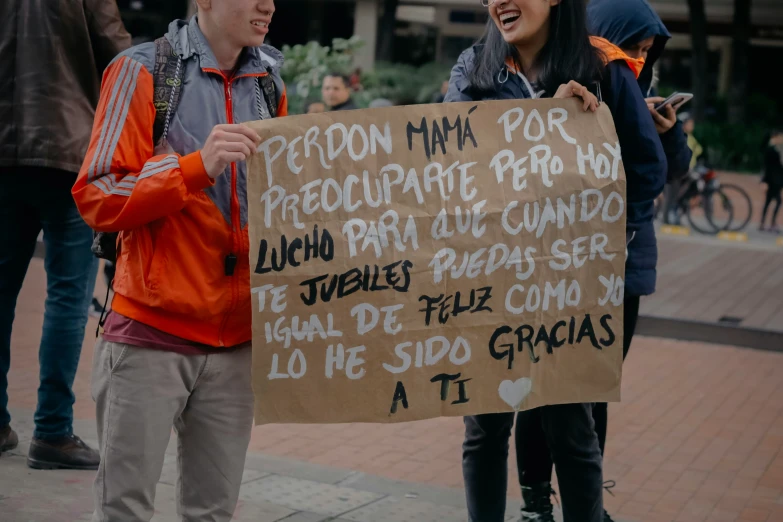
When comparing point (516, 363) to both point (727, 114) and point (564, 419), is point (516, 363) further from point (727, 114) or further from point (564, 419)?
point (727, 114)

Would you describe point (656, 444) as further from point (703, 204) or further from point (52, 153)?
point (703, 204)

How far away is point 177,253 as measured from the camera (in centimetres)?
280

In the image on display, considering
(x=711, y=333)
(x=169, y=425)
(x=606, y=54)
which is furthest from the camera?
(x=711, y=333)

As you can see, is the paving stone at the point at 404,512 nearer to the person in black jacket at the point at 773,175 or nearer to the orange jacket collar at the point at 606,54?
the orange jacket collar at the point at 606,54

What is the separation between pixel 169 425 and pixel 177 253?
0.44m

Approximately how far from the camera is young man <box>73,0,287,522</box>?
273 cm

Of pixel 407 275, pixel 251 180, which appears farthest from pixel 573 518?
pixel 251 180

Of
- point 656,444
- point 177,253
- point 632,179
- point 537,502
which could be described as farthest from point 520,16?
point 656,444

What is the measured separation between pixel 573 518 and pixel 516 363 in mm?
606

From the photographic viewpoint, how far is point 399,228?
3.02 meters

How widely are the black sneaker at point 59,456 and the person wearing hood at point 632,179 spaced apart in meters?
1.72

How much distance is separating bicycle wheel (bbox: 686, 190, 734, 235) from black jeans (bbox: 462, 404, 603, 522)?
45.7 ft

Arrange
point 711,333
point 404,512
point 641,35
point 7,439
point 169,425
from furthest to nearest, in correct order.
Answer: point 711,333 → point 7,439 → point 404,512 → point 641,35 → point 169,425

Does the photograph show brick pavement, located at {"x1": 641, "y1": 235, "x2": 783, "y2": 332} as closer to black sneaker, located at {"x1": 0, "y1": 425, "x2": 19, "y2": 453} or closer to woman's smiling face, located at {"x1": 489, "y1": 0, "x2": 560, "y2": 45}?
black sneaker, located at {"x1": 0, "y1": 425, "x2": 19, "y2": 453}
